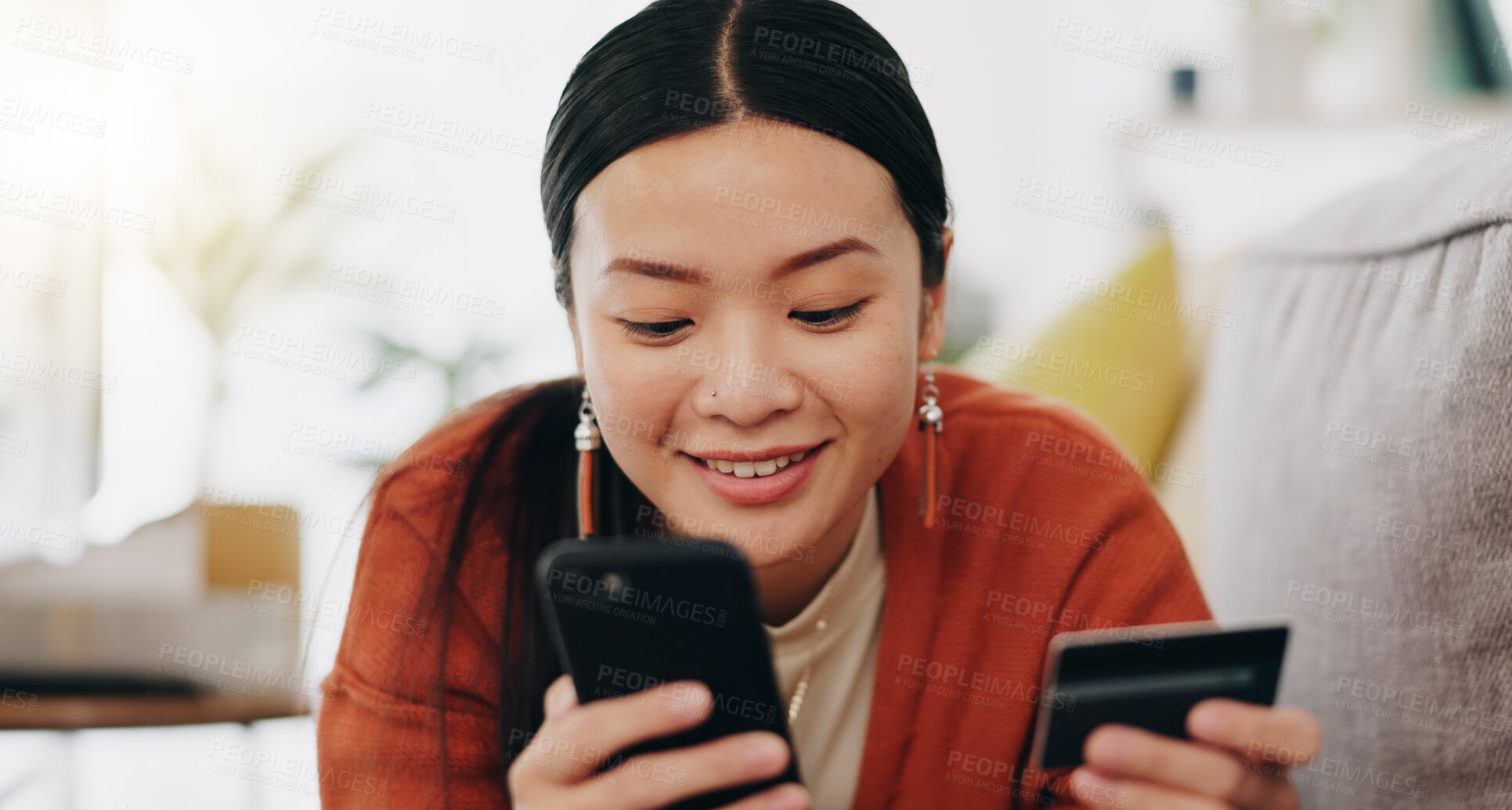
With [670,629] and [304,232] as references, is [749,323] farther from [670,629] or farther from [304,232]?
[304,232]

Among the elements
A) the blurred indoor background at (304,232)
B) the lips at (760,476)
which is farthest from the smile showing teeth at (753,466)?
the blurred indoor background at (304,232)

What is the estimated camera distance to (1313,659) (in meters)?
0.90

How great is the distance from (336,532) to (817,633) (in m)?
0.95

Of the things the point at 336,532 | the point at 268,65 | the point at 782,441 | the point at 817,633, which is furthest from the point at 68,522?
the point at 782,441

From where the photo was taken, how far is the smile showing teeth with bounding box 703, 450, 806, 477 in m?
0.78

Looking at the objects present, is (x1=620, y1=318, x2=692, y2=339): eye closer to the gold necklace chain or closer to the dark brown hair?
the dark brown hair

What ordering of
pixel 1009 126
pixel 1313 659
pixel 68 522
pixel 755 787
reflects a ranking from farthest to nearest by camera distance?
pixel 1009 126
pixel 68 522
pixel 1313 659
pixel 755 787

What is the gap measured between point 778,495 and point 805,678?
0.91 feet

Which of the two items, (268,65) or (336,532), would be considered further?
(268,65)

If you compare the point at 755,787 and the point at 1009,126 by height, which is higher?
the point at 1009,126

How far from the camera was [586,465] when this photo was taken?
2.99 feet

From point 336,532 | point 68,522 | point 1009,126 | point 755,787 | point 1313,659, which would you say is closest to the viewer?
point 755,787

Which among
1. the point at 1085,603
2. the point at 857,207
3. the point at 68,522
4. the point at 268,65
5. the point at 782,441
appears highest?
the point at 268,65

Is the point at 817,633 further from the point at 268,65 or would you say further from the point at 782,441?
the point at 268,65
